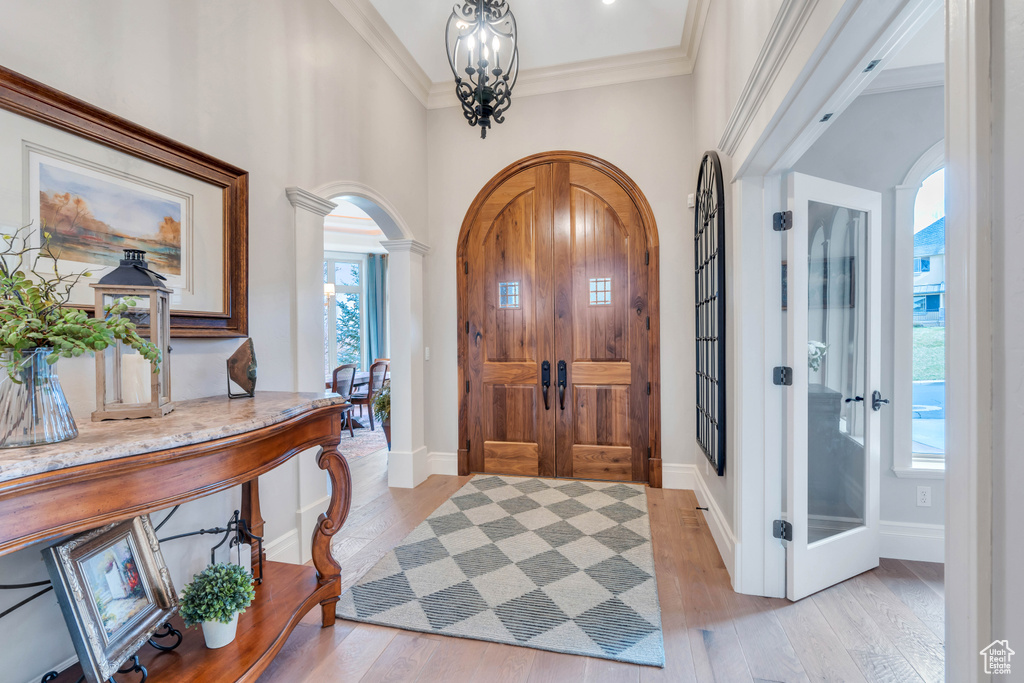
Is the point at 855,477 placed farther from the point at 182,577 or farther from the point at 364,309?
the point at 364,309

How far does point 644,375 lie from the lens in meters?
3.68

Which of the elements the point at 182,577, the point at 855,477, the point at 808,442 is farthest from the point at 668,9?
the point at 182,577

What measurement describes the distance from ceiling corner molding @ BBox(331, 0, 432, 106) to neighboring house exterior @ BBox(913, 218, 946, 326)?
3.57 metres

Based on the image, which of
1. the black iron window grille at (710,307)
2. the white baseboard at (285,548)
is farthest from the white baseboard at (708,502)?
the white baseboard at (285,548)

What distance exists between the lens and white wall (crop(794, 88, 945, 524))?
8.09ft

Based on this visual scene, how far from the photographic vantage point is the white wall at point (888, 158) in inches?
97.1

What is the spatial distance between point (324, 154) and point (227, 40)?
0.70 metres

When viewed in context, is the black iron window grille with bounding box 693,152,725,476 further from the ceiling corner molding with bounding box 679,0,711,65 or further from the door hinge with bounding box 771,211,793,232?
the ceiling corner molding with bounding box 679,0,711,65

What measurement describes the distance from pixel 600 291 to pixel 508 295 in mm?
773

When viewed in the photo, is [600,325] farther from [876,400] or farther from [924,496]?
[924,496]


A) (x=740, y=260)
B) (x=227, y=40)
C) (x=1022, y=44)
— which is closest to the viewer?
(x=1022, y=44)

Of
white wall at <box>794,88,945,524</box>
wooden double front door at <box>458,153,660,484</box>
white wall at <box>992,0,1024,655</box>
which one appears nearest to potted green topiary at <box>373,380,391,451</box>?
wooden double front door at <box>458,153,660,484</box>

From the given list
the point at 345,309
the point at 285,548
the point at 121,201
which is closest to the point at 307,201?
the point at 121,201

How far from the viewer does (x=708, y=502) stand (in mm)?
2969
